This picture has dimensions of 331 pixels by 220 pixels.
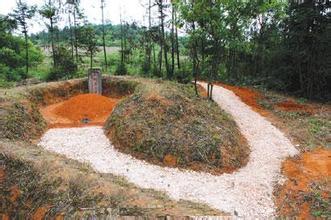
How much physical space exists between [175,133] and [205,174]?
2.20 meters

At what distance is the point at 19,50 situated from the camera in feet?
113

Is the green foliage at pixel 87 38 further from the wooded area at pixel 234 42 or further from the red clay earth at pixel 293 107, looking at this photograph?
the red clay earth at pixel 293 107

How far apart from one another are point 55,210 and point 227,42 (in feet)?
43.8

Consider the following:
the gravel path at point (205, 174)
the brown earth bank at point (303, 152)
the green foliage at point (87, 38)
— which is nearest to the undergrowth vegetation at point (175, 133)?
the gravel path at point (205, 174)

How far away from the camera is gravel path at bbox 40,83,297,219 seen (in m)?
8.88

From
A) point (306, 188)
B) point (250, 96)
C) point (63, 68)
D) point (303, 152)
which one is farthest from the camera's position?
point (63, 68)

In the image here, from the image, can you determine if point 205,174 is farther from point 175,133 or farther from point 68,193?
point 68,193

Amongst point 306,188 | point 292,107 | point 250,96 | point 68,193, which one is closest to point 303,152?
point 306,188

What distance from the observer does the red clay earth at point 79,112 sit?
15734 millimetres

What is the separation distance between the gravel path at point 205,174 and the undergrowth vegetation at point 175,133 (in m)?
0.47

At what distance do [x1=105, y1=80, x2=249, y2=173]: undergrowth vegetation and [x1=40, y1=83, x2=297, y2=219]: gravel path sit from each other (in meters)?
0.47

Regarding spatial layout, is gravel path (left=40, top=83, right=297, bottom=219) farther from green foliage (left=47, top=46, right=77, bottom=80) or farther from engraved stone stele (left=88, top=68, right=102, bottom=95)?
green foliage (left=47, top=46, right=77, bottom=80)

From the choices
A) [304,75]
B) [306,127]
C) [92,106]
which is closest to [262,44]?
[304,75]

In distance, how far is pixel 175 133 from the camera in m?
12.1
